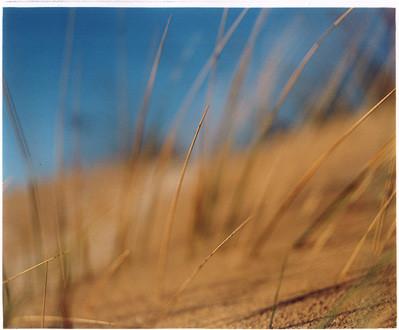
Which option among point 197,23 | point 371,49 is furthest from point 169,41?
point 371,49

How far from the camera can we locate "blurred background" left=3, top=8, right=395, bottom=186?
163 centimetres

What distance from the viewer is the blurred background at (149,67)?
163 cm

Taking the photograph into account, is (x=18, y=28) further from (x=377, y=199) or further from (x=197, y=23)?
(x=377, y=199)

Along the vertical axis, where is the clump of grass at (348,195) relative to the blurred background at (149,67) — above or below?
below

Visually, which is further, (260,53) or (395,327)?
(260,53)

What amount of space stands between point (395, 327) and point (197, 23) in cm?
109

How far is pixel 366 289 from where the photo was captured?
5.07 feet

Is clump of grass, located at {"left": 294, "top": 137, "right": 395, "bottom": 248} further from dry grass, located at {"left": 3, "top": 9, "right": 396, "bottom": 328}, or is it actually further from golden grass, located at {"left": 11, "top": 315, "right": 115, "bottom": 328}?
golden grass, located at {"left": 11, "top": 315, "right": 115, "bottom": 328}
